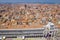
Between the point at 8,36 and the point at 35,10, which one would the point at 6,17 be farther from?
the point at 35,10

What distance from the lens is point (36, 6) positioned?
11.8ft

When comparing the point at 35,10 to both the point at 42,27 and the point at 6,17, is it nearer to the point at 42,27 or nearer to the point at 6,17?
the point at 42,27

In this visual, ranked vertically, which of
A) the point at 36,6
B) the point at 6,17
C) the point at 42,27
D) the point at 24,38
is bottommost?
the point at 24,38

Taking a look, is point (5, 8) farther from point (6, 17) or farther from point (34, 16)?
point (34, 16)

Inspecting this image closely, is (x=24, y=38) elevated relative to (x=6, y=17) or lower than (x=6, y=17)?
lower

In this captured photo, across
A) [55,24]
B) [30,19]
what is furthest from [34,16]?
[55,24]

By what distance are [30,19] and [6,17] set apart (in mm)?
535

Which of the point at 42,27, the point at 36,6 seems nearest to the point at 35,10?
the point at 36,6

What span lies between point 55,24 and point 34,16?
0.50 meters

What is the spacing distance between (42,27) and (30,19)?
1.05 feet

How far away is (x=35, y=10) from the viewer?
3.60 metres

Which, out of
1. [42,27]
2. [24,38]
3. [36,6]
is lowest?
[24,38]

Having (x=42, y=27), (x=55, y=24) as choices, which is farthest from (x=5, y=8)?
(x=55, y=24)

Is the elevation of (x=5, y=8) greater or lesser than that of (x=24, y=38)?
greater
